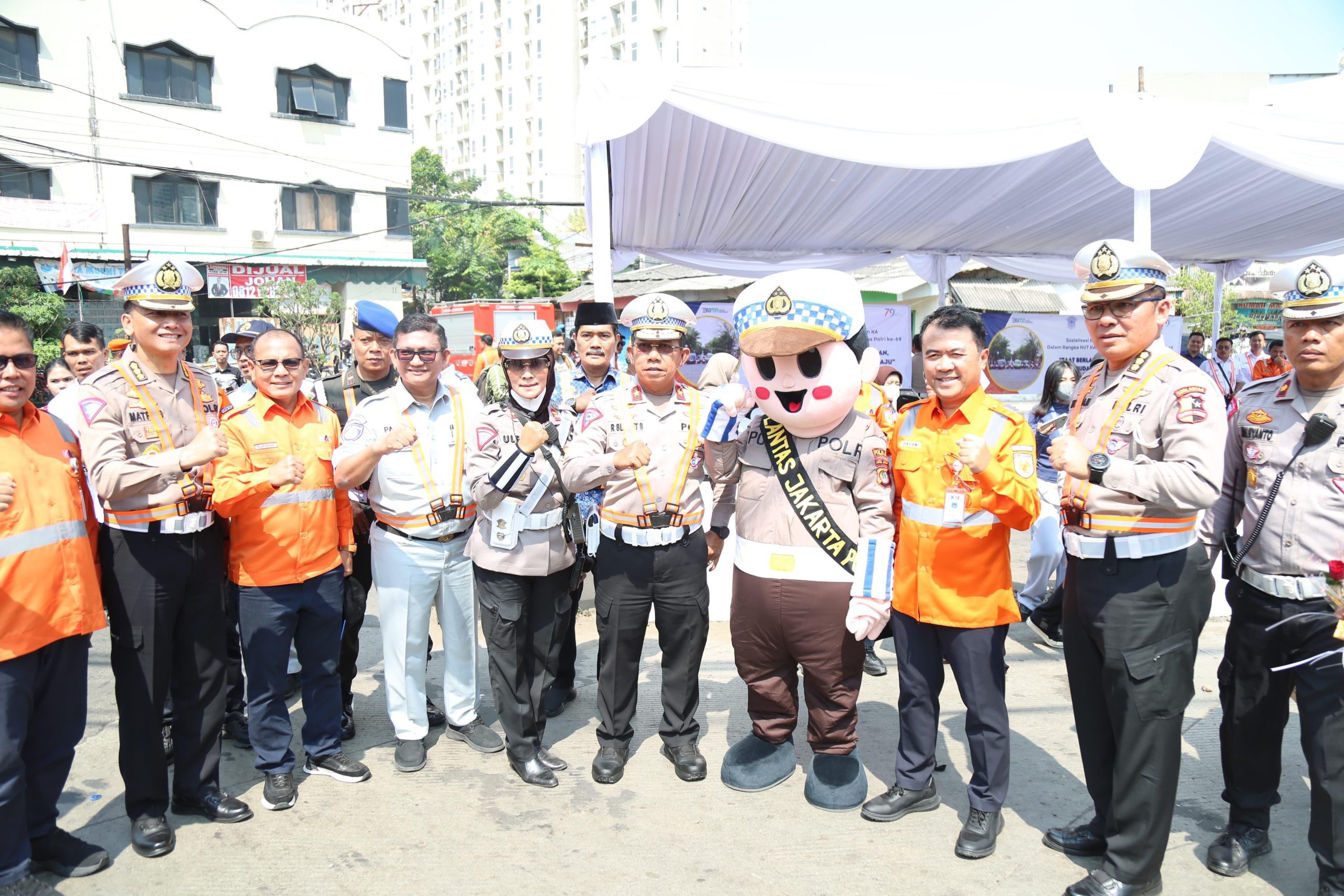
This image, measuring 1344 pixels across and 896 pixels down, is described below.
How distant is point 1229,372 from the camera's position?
1116cm

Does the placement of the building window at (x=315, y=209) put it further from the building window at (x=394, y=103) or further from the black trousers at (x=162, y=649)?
the black trousers at (x=162, y=649)

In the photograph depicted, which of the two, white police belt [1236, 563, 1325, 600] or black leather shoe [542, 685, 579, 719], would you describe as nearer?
white police belt [1236, 563, 1325, 600]

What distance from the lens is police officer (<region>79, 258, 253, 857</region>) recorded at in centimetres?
313

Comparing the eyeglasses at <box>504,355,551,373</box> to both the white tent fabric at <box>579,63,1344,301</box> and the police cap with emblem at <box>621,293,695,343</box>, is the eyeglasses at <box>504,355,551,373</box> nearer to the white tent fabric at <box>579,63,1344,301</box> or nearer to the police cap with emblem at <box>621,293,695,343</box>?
the police cap with emblem at <box>621,293,695,343</box>

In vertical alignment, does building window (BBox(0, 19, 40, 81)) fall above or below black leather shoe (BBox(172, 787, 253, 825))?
above

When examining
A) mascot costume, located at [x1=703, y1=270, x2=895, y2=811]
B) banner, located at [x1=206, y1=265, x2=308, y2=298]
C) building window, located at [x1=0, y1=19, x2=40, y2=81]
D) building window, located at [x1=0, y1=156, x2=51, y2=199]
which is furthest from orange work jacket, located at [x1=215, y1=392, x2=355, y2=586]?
building window, located at [x1=0, y1=19, x2=40, y2=81]

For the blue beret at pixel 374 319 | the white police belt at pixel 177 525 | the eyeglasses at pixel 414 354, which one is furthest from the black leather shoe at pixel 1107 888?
the blue beret at pixel 374 319

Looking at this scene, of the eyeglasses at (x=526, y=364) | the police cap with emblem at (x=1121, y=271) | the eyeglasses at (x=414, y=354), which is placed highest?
the police cap with emblem at (x=1121, y=271)

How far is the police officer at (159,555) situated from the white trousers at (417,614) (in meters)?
0.65

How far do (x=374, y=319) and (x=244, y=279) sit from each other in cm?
2204

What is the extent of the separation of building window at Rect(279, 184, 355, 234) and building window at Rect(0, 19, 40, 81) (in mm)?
6103

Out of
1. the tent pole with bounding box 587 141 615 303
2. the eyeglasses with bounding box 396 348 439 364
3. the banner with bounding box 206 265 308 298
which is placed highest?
the banner with bounding box 206 265 308 298

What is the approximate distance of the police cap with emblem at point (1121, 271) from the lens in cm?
291

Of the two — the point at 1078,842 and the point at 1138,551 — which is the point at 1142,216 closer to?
the point at 1138,551
